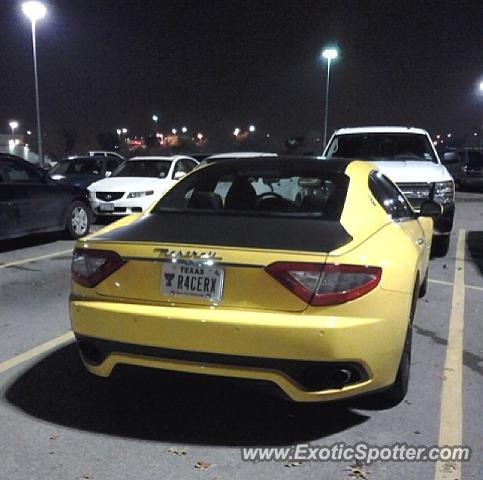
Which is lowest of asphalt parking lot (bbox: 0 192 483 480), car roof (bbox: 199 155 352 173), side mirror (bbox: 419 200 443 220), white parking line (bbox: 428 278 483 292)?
white parking line (bbox: 428 278 483 292)

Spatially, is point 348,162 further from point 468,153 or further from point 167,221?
point 468,153

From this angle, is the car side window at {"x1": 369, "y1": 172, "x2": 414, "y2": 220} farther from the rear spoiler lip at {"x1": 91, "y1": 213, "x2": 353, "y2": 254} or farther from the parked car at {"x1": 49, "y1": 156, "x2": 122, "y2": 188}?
the parked car at {"x1": 49, "y1": 156, "x2": 122, "y2": 188}

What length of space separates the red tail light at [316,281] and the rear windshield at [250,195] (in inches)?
24.6

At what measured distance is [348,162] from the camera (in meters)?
4.18

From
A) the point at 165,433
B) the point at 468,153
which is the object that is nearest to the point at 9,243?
the point at 165,433

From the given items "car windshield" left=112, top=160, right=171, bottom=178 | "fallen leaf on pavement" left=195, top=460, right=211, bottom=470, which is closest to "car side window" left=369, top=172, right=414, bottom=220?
"fallen leaf on pavement" left=195, top=460, right=211, bottom=470

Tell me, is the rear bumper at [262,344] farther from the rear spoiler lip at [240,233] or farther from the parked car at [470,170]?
the parked car at [470,170]

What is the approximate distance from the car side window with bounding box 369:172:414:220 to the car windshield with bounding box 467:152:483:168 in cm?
2051

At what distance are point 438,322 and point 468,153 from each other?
69.1 feet

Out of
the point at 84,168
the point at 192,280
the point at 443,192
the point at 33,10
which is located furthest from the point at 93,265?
the point at 33,10

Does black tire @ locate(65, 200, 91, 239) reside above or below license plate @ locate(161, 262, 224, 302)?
below

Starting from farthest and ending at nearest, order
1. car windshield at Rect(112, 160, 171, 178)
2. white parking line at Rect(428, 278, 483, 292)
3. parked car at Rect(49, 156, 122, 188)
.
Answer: parked car at Rect(49, 156, 122, 188)
car windshield at Rect(112, 160, 171, 178)
white parking line at Rect(428, 278, 483, 292)

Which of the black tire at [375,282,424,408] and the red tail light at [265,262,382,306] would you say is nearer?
the red tail light at [265,262,382,306]

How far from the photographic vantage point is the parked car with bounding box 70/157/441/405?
288cm
